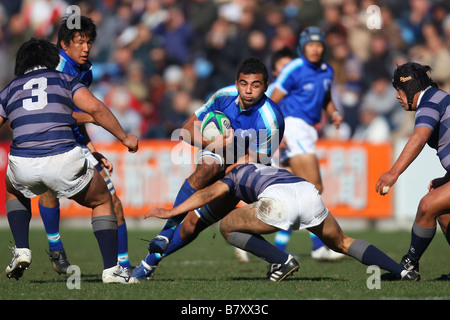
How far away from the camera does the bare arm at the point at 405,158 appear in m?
6.44

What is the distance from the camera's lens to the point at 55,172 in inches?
250

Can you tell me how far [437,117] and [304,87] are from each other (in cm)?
343

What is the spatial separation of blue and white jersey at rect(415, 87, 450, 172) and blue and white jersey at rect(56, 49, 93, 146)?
128 inches

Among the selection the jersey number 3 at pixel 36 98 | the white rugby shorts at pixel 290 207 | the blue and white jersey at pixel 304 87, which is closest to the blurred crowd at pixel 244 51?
the blue and white jersey at pixel 304 87

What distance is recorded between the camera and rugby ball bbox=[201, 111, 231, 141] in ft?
23.3

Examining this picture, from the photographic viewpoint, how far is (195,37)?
56.9 feet

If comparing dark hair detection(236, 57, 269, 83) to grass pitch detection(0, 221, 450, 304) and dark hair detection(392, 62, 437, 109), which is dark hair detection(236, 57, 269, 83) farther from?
grass pitch detection(0, 221, 450, 304)

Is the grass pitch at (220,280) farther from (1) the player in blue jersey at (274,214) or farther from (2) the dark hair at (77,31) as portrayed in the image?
(2) the dark hair at (77,31)

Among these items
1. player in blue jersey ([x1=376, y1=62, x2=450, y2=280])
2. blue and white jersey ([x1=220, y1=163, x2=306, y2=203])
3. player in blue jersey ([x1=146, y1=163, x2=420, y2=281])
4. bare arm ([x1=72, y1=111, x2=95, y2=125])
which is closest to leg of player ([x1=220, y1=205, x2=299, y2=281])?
player in blue jersey ([x1=146, y1=163, x2=420, y2=281])

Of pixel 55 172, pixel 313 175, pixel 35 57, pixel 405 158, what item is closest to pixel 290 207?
pixel 405 158

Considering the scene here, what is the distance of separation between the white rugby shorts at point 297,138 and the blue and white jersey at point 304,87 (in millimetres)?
103

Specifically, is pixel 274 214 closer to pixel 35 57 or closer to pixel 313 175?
pixel 35 57

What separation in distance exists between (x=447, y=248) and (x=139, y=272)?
538 cm

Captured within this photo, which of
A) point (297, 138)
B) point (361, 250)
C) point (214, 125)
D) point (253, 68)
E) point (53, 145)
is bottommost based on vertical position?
point (361, 250)
